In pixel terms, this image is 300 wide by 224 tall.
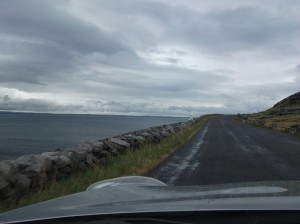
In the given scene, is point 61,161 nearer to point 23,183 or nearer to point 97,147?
point 23,183

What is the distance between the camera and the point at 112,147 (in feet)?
55.8

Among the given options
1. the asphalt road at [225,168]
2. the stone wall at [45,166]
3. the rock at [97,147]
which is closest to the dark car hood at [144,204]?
the stone wall at [45,166]

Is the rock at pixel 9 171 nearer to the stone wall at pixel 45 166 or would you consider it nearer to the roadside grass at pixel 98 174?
the stone wall at pixel 45 166

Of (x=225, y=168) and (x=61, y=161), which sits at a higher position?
(x=61, y=161)

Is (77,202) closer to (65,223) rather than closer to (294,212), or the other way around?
(65,223)

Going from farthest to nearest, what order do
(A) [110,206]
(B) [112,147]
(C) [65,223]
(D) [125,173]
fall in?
(B) [112,147], (D) [125,173], (A) [110,206], (C) [65,223]

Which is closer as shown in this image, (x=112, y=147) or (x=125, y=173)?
(x=125, y=173)

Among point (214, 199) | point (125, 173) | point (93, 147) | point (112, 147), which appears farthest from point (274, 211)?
point (112, 147)

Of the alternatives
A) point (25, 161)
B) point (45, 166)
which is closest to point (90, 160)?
point (45, 166)

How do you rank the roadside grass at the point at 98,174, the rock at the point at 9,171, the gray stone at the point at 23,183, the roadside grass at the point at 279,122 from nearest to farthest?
the roadside grass at the point at 98,174 → the rock at the point at 9,171 → the gray stone at the point at 23,183 → the roadside grass at the point at 279,122

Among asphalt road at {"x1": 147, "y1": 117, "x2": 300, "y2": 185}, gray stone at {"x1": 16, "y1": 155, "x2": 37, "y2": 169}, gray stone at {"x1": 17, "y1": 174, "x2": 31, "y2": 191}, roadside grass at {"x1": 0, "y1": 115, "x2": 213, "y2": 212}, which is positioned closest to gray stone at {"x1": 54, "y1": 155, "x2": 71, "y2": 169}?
roadside grass at {"x1": 0, "y1": 115, "x2": 213, "y2": 212}

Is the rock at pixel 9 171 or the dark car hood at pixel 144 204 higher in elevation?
the dark car hood at pixel 144 204

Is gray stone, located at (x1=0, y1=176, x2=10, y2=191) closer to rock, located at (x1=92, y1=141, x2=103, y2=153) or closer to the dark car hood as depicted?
the dark car hood

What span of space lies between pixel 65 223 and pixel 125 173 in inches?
405
